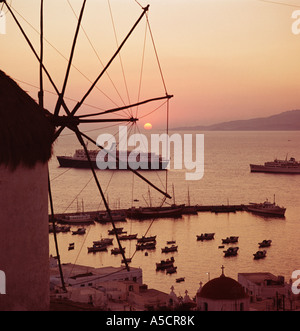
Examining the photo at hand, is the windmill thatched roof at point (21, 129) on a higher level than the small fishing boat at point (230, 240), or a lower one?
higher

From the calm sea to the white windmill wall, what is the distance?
2941 centimetres

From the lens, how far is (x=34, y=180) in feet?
17.6

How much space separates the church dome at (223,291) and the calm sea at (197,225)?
40.4 feet

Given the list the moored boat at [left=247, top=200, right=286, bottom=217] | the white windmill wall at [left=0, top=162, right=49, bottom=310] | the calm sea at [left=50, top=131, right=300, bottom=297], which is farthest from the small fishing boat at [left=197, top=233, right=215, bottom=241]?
the white windmill wall at [left=0, top=162, right=49, bottom=310]

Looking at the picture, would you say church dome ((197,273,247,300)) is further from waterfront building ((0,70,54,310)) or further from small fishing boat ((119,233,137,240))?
small fishing boat ((119,233,137,240))

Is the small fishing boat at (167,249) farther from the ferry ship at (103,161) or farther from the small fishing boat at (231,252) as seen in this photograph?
the ferry ship at (103,161)

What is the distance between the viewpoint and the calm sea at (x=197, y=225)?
4528 cm

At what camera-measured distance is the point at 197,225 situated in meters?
62.7

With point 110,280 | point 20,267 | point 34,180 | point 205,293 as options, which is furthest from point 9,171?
point 110,280

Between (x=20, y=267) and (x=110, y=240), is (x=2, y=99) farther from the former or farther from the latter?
(x=110, y=240)

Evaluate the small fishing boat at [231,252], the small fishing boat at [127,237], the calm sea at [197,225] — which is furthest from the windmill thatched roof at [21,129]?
the small fishing boat at [127,237]

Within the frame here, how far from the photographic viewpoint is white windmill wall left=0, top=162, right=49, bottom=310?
4980 millimetres

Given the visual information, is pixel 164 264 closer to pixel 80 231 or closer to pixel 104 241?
pixel 104 241

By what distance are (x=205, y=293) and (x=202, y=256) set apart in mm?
25226
